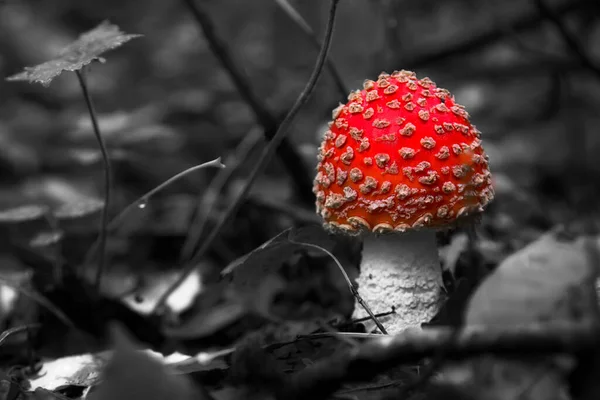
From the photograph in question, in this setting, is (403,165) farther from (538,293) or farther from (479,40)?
(479,40)

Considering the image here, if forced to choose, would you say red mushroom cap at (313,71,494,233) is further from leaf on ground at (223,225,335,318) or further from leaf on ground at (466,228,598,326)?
leaf on ground at (466,228,598,326)

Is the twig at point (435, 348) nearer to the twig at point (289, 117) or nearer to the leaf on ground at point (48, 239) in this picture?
the twig at point (289, 117)

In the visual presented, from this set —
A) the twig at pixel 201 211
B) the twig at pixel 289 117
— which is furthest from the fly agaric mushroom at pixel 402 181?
the twig at pixel 201 211

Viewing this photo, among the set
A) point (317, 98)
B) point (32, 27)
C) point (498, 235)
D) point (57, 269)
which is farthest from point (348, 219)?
point (32, 27)

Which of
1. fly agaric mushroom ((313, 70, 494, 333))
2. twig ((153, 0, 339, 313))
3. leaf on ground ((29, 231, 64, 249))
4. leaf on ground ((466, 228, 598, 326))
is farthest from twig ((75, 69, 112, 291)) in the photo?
leaf on ground ((466, 228, 598, 326))

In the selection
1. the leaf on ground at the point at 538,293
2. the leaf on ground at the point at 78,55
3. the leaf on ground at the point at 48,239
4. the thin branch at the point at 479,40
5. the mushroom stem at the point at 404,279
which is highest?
the leaf on ground at the point at 78,55

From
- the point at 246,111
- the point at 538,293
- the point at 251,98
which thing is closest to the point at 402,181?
the point at 538,293

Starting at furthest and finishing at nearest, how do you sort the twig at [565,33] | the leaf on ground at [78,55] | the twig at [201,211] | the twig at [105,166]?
1. the twig at [565,33]
2. the twig at [201,211]
3. the twig at [105,166]
4. the leaf on ground at [78,55]
